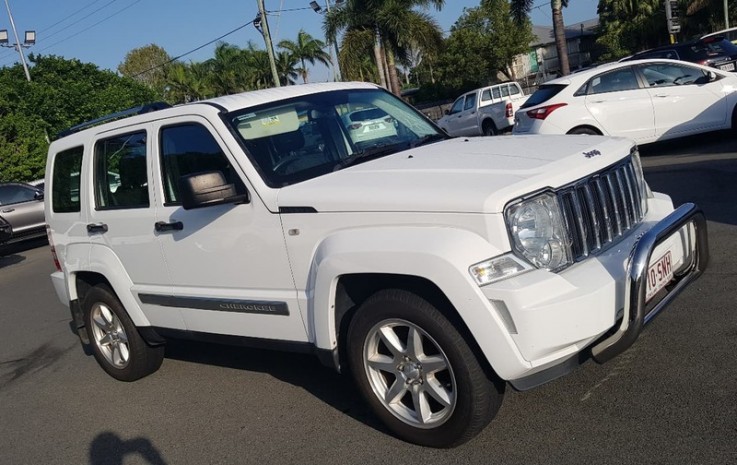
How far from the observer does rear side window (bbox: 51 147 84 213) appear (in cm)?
567

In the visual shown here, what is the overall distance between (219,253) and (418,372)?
1476 millimetres

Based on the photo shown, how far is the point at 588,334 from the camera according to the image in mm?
3266

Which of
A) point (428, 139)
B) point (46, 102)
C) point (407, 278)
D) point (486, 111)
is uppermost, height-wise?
point (46, 102)

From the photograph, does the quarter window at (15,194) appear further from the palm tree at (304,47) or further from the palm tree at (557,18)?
the palm tree at (304,47)

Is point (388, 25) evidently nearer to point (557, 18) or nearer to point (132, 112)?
point (557, 18)

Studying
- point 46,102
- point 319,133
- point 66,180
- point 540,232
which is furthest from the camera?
point 46,102

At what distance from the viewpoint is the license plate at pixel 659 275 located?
355cm

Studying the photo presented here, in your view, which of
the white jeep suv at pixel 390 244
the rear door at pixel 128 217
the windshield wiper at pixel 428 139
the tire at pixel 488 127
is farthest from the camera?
the tire at pixel 488 127

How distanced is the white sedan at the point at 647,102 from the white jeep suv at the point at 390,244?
683 centimetres

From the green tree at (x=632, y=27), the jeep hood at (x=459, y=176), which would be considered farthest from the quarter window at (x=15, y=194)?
the green tree at (x=632, y=27)

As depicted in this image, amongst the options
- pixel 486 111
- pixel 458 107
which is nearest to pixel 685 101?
pixel 486 111

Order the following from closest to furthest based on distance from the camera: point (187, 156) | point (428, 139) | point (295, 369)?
point (187, 156)
point (428, 139)
point (295, 369)

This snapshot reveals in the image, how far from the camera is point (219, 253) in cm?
438

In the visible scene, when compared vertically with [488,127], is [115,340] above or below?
above
